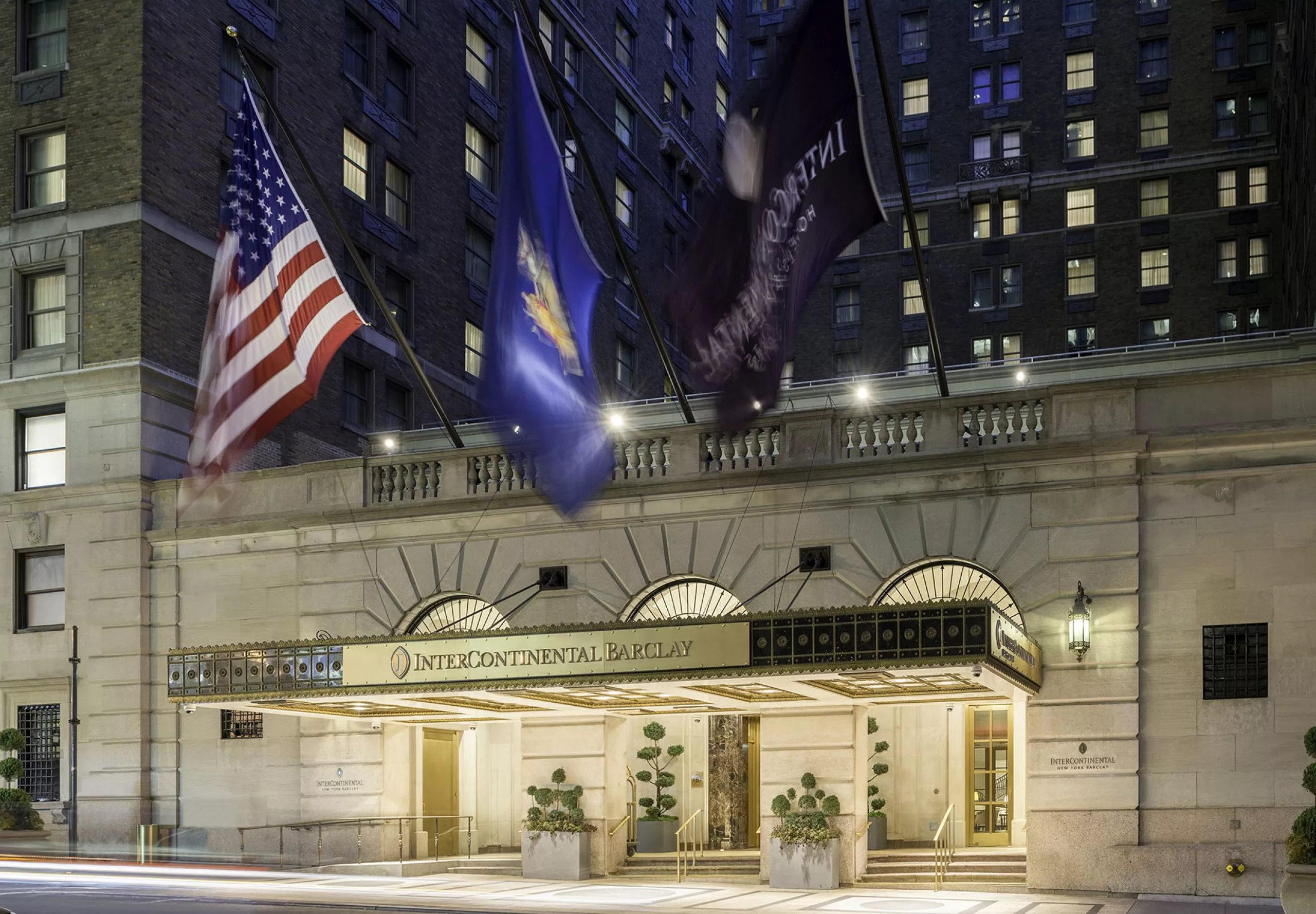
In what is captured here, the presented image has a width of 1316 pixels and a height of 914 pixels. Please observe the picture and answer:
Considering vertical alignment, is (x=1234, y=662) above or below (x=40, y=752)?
above

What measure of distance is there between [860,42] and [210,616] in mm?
46370

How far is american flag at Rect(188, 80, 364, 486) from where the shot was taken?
28.5m

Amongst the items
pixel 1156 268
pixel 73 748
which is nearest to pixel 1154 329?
pixel 1156 268

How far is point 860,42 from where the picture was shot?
69500mm

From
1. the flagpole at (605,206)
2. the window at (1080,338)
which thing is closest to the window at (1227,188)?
the window at (1080,338)

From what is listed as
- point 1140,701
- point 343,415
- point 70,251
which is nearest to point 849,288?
point 343,415

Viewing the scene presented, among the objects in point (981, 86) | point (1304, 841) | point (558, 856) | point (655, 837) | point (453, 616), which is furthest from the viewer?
point (981, 86)

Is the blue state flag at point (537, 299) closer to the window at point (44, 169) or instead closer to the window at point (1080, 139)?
the window at point (44, 169)

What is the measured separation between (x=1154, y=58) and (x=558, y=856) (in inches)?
1854

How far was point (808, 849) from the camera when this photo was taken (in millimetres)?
27344

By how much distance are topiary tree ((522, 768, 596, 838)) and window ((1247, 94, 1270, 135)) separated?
44575mm

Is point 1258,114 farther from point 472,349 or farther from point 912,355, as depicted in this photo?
point 472,349

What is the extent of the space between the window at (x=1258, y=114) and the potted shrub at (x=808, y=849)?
143ft

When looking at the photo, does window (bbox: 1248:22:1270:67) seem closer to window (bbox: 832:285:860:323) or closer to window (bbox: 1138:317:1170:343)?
window (bbox: 1138:317:1170:343)
